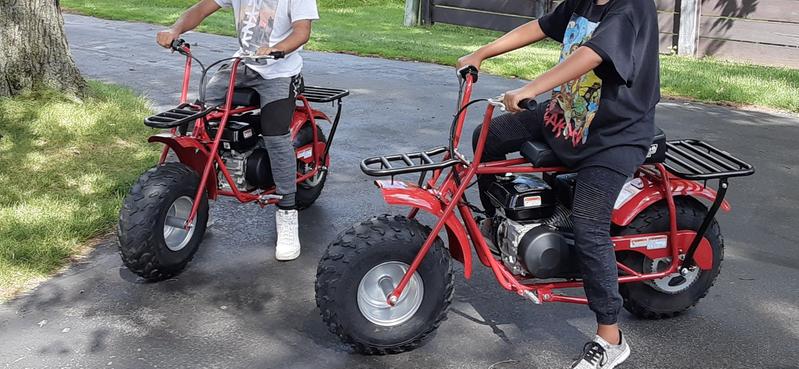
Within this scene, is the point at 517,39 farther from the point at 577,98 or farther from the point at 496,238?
the point at 496,238

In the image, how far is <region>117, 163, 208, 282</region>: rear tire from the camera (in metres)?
4.36

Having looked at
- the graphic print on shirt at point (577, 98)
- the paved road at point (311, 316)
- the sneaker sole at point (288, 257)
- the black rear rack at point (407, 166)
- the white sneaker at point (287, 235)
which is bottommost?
the paved road at point (311, 316)

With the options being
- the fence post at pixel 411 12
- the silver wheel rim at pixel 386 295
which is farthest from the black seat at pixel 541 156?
the fence post at pixel 411 12

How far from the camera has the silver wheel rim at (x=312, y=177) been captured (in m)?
5.72

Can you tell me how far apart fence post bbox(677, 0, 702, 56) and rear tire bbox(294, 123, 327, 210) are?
31.2 feet

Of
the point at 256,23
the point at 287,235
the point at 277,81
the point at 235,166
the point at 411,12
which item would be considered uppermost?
the point at 256,23

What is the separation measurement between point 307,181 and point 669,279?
2.57 meters

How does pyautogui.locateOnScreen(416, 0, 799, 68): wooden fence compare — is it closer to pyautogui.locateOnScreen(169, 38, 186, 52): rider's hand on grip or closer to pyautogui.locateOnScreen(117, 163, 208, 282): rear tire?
pyautogui.locateOnScreen(169, 38, 186, 52): rider's hand on grip

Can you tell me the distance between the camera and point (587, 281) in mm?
3629

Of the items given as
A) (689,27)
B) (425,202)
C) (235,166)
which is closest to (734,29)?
(689,27)

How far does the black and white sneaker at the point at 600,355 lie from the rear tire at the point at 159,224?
2168mm

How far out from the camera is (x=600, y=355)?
3646mm

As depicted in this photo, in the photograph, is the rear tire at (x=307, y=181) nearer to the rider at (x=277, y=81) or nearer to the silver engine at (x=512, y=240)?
the rider at (x=277, y=81)

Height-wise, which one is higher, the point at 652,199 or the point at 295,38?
the point at 295,38
